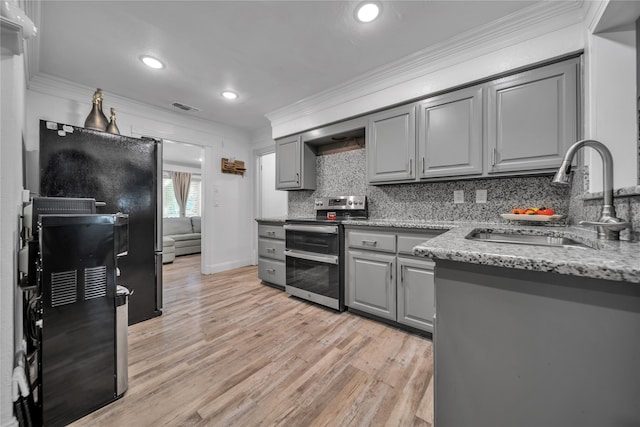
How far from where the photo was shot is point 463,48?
2.08 metres

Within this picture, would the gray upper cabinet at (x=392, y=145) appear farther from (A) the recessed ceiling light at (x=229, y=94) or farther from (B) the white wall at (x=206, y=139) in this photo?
(B) the white wall at (x=206, y=139)

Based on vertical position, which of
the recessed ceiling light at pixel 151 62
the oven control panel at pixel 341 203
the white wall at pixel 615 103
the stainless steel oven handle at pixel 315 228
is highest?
the recessed ceiling light at pixel 151 62

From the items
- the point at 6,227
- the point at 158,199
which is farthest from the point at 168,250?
the point at 6,227

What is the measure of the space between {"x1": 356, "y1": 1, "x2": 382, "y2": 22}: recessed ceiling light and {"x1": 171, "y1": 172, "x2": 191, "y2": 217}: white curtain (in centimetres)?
691

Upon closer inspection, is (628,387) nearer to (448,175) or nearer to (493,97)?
(448,175)

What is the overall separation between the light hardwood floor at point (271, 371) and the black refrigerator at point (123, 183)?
0.38 metres

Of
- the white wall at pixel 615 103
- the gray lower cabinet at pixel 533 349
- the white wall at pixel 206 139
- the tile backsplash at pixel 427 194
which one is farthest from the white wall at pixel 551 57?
the white wall at pixel 206 139

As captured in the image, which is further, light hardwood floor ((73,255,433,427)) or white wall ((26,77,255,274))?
white wall ((26,77,255,274))

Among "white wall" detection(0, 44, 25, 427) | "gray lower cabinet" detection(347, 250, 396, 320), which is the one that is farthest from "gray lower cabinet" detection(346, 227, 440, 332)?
"white wall" detection(0, 44, 25, 427)

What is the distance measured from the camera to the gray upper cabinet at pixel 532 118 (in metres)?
1.72

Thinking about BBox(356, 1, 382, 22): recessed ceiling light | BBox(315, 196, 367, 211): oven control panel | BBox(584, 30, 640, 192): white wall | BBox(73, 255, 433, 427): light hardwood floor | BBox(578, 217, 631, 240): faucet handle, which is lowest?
BBox(73, 255, 433, 427): light hardwood floor

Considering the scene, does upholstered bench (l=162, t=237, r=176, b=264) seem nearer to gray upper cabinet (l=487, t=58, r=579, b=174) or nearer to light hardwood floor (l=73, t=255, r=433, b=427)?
light hardwood floor (l=73, t=255, r=433, b=427)

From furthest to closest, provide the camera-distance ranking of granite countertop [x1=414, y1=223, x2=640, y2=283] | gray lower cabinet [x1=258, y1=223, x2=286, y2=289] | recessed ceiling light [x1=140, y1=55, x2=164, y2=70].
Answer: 1. gray lower cabinet [x1=258, y1=223, x2=286, y2=289]
2. recessed ceiling light [x1=140, y1=55, x2=164, y2=70]
3. granite countertop [x1=414, y1=223, x2=640, y2=283]

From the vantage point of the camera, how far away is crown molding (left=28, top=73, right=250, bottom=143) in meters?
2.65
